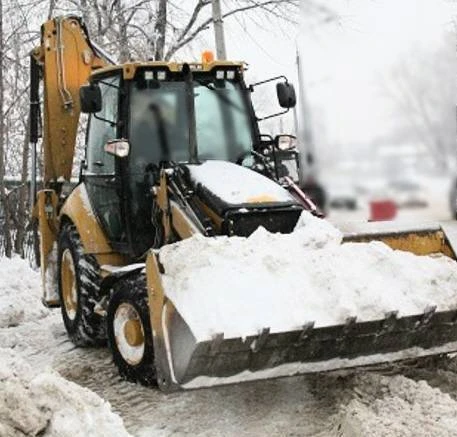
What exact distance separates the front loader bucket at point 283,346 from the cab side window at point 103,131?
75.5 inches

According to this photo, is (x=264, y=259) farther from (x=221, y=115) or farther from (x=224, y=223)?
(x=221, y=115)

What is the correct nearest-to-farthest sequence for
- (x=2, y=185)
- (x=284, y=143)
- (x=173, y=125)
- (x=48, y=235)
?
(x=173, y=125) < (x=284, y=143) < (x=48, y=235) < (x=2, y=185)

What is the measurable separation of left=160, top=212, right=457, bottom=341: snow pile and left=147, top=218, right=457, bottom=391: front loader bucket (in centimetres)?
6

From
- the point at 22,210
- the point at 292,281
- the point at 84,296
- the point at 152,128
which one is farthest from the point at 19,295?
the point at 22,210

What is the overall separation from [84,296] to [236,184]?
6.14ft

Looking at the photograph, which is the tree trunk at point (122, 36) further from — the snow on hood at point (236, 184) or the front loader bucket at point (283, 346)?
the front loader bucket at point (283, 346)

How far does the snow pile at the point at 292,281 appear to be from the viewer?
4512 mm

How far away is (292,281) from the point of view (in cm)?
478

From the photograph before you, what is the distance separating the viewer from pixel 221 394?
522cm

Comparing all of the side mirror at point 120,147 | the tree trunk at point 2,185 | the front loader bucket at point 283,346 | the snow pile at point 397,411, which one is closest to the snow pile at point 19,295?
the side mirror at point 120,147

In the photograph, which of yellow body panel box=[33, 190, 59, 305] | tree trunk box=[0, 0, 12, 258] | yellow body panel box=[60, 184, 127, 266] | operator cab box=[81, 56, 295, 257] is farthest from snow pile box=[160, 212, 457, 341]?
tree trunk box=[0, 0, 12, 258]

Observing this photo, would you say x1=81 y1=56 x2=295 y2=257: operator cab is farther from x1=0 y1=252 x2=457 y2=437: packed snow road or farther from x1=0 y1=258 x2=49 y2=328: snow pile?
x1=0 y1=258 x2=49 y2=328: snow pile

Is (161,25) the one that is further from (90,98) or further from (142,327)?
(142,327)

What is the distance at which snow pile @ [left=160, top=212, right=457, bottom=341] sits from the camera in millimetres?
4512
